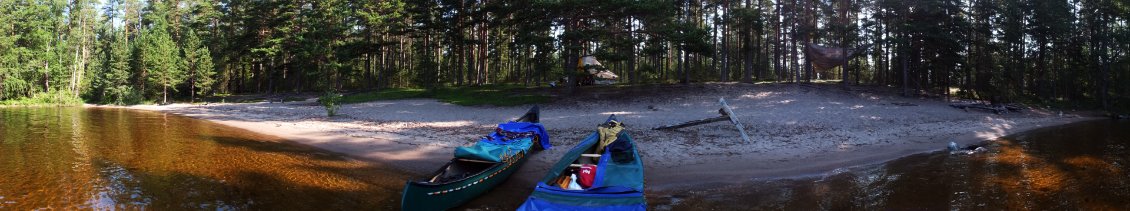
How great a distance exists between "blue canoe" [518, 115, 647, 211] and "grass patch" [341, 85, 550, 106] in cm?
1987

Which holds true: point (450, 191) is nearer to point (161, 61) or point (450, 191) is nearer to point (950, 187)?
point (950, 187)

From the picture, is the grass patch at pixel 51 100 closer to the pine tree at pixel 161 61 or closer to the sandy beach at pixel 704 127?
the pine tree at pixel 161 61

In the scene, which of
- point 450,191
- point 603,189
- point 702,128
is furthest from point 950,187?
point 450,191

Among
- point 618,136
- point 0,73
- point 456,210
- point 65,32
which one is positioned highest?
point 65,32

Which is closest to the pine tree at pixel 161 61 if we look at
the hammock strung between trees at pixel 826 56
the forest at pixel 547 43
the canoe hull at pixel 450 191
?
the forest at pixel 547 43

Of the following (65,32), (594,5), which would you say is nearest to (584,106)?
(594,5)

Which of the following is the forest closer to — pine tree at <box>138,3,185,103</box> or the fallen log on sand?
pine tree at <box>138,3,185,103</box>

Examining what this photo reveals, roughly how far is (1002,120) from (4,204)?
112 ft

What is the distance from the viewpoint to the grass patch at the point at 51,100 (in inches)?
1946

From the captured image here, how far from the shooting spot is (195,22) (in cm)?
5819

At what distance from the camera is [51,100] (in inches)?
2000

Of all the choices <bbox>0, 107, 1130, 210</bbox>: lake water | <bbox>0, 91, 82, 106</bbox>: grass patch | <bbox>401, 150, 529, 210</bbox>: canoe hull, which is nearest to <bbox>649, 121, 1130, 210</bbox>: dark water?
<bbox>0, 107, 1130, 210</bbox>: lake water

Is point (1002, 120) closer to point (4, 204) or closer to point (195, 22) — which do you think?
point (4, 204)

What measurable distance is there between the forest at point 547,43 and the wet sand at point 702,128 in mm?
3356
